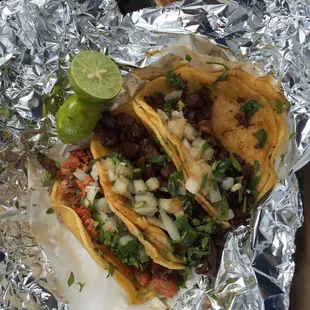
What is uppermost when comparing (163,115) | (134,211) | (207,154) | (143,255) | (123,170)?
(163,115)

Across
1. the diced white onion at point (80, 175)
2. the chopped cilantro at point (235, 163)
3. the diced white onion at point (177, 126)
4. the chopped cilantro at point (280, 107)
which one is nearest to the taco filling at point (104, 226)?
the diced white onion at point (80, 175)

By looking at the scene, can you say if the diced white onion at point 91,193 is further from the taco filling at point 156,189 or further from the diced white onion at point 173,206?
the diced white onion at point 173,206

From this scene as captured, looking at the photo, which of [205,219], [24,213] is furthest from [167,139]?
[24,213]

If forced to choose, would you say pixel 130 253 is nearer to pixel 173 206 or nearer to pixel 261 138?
pixel 173 206

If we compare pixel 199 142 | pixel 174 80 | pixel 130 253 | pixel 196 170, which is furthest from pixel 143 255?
pixel 174 80

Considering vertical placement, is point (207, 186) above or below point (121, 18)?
below

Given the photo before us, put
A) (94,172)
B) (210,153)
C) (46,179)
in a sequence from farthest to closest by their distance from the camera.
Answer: (46,179) < (94,172) < (210,153)

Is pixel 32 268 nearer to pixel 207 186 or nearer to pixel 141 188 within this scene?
pixel 141 188
